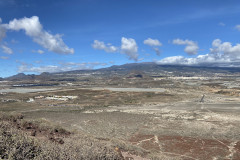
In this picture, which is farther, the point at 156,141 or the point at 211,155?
the point at 156,141

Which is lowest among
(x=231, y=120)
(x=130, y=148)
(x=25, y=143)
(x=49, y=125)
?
(x=231, y=120)

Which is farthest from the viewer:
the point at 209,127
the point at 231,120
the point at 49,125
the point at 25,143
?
the point at 231,120

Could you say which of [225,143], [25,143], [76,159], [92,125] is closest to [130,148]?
[76,159]

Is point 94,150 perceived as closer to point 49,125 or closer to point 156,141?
point 49,125

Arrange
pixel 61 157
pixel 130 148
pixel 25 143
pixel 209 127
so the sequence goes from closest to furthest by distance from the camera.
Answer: pixel 61 157, pixel 25 143, pixel 130 148, pixel 209 127

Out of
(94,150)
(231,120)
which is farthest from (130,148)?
(231,120)

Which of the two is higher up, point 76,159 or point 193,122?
point 76,159

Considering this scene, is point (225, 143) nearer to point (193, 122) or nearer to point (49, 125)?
point (193, 122)

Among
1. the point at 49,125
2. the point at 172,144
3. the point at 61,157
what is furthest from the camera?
the point at 172,144

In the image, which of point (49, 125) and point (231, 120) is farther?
point (231, 120)
